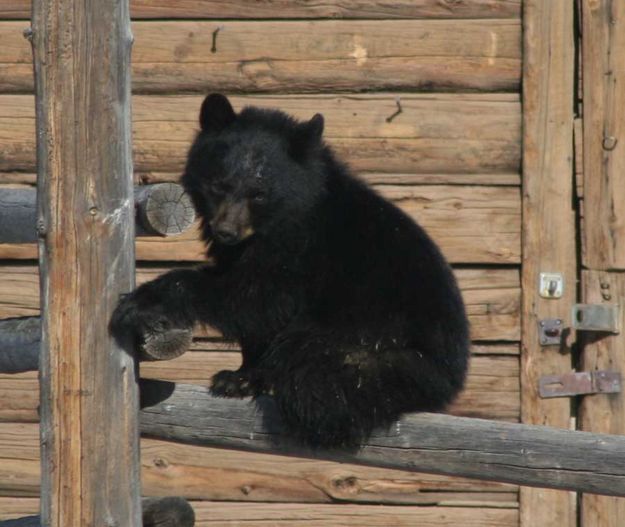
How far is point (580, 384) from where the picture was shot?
657cm

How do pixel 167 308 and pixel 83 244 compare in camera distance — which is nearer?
pixel 83 244

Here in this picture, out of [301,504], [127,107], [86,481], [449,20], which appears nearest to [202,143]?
[127,107]

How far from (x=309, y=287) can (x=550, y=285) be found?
6.42 feet

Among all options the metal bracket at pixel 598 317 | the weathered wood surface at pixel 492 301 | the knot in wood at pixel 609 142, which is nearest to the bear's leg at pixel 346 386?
the weathered wood surface at pixel 492 301

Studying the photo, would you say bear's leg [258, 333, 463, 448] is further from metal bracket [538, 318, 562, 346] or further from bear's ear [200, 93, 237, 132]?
metal bracket [538, 318, 562, 346]

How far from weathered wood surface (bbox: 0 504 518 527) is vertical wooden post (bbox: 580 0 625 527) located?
0.55 metres

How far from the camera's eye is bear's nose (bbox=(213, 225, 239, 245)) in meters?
4.90

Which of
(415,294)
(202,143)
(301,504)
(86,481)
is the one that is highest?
(202,143)

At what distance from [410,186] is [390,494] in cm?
160

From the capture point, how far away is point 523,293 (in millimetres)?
6590

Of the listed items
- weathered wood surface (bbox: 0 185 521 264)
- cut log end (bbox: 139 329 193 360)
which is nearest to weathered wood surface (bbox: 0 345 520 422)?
weathered wood surface (bbox: 0 185 521 264)

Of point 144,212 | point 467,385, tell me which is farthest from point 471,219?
point 144,212

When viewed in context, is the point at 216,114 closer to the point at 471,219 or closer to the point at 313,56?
the point at 313,56

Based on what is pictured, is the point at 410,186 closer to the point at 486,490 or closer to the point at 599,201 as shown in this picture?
the point at 599,201
